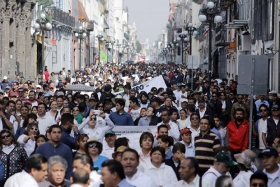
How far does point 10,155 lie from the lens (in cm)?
1168

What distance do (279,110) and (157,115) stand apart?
10.1ft

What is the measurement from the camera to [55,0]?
65.9 metres

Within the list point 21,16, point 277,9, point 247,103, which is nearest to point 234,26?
point 21,16

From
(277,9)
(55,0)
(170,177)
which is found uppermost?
(55,0)

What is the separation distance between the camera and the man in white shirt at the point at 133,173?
29.8 feet

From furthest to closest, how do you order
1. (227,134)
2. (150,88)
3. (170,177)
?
(150,88)
(227,134)
(170,177)

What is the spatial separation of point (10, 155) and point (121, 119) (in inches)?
218

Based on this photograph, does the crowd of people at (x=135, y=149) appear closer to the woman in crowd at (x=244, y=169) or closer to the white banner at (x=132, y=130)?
the woman in crowd at (x=244, y=169)

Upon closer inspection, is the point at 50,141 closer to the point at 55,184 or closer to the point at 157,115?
the point at 55,184

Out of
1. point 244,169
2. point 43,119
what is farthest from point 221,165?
point 43,119

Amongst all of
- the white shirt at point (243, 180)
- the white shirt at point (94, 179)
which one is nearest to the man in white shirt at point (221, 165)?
the white shirt at point (243, 180)

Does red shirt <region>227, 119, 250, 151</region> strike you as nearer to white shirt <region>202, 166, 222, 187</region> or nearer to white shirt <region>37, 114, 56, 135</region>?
white shirt <region>37, 114, 56, 135</region>

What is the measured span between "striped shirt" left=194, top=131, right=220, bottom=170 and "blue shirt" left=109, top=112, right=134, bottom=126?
12.9ft

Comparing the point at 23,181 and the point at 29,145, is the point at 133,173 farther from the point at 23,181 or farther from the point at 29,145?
the point at 29,145
